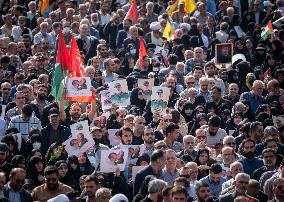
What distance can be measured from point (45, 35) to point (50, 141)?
8022mm

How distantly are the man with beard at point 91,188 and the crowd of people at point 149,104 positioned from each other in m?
0.01

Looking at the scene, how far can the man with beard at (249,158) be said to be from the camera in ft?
69.3

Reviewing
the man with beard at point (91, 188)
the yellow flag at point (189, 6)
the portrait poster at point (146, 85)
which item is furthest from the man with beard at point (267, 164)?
the yellow flag at point (189, 6)

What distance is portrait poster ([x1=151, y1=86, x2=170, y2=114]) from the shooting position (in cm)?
2494

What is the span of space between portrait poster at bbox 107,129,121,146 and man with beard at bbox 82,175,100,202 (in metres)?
3.75

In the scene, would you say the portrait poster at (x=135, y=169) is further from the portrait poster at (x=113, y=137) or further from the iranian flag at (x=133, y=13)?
the iranian flag at (x=133, y=13)

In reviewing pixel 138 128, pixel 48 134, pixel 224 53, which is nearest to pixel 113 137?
pixel 138 128

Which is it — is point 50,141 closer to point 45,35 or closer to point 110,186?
point 110,186

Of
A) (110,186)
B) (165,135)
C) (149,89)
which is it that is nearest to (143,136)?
(165,135)

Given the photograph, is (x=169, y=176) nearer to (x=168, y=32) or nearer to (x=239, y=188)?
(x=239, y=188)

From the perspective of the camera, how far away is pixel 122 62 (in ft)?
97.4

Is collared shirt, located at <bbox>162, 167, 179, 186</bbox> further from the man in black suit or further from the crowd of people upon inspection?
the man in black suit

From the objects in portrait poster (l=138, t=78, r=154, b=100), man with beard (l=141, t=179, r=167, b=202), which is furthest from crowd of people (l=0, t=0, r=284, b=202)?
portrait poster (l=138, t=78, r=154, b=100)

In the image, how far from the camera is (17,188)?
19188mm
